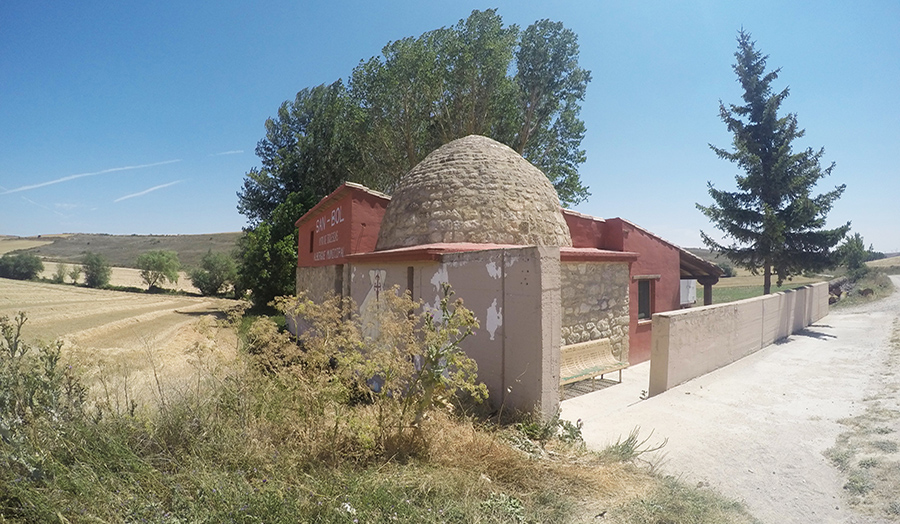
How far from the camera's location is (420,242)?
9602 mm

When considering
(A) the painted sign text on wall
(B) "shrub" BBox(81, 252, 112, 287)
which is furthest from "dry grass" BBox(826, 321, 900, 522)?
(B) "shrub" BBox(81, 252, 112, 287)

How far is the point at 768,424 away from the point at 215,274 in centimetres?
4686

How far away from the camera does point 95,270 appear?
42312 millimetres

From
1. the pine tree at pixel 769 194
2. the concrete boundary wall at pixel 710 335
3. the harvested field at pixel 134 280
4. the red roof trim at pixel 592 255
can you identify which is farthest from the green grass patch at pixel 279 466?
the harvested field at pixel 134 280

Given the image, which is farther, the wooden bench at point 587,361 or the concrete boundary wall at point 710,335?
the wooden bench at point 587,361

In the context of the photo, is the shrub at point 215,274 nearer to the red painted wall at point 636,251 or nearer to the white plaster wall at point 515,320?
the red painted wall at point 636,251

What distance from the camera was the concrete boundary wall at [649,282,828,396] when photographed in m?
6.89

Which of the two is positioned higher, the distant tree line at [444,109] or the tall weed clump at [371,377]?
the distant tree line at [444,109]

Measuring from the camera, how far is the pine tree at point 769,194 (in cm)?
1673

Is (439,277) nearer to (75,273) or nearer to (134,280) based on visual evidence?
(75,273)

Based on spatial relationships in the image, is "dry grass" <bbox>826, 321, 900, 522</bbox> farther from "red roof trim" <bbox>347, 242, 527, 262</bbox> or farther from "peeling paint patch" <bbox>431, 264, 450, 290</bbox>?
"peeling paint patch" <bbox>431, 264, 450, 290</bbox>

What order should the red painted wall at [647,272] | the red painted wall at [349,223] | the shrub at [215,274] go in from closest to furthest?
the red painted wall at [349,223] < the red painted wall at [647,272] < the shrub at [215,274]

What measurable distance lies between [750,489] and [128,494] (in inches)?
204

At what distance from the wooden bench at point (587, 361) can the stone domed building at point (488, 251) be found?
0.73 ft
